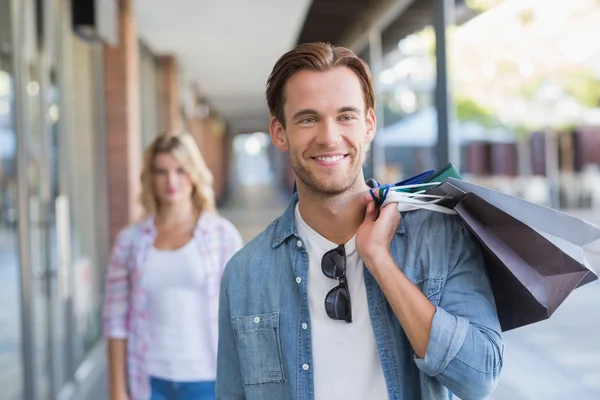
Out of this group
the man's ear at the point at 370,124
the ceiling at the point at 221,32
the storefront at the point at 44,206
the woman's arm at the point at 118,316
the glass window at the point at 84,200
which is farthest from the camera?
the ceiling at the point at 221,32

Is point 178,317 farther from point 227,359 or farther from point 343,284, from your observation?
point 343,284

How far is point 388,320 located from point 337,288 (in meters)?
0.13

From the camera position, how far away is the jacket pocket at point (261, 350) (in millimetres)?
1520

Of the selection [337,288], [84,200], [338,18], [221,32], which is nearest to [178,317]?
[337,288]

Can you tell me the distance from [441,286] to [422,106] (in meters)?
7.93

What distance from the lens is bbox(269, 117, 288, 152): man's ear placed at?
1595mm

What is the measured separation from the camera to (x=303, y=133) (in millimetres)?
1499

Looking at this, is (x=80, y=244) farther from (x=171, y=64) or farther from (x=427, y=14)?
(x=171, y=64)

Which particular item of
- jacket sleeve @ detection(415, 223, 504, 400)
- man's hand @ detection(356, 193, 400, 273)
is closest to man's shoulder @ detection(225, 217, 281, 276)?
man's hand @ detection(356, 193, 400, 273)

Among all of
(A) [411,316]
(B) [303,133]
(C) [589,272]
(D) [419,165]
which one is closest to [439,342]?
(A) [411,316]

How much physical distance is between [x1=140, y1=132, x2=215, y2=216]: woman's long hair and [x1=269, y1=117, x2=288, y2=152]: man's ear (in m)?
1.50

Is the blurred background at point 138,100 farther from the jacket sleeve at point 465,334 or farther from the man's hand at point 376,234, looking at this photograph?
the jacket sleeve at point 465,334

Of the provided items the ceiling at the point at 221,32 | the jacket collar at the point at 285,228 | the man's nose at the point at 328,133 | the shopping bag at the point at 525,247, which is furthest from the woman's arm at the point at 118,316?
the ceiling at the point at 221,32

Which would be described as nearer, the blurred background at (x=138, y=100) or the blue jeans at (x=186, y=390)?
the blue jeans at (x=186, y=390)
